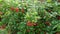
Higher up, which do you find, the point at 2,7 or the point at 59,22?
the point at 2,7

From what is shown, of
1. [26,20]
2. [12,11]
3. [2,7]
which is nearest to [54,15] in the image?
[26,20]

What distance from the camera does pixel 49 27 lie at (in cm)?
350

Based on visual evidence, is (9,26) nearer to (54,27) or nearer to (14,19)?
(14,19)

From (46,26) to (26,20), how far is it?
46cm

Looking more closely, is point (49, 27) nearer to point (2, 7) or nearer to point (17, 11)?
point (17, 11)

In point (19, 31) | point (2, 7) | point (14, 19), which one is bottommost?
point (19, 31)

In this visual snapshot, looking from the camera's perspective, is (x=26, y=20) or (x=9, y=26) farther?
(x=9, y=26)

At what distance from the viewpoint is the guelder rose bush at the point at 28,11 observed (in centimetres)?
343

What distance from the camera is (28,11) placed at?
11.0ft

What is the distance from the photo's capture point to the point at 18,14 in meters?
3.53

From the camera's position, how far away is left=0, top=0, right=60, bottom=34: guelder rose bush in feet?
11.3

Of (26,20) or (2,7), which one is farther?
(2,7)

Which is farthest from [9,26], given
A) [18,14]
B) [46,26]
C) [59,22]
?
[59,22]

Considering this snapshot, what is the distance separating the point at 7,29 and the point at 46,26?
2.59 feet
